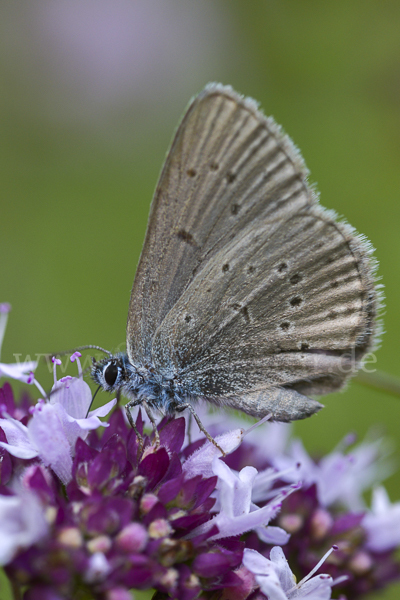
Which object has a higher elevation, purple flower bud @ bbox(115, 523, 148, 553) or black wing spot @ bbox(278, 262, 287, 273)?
black wing spot @ bbox(278, 262, 287, 273)

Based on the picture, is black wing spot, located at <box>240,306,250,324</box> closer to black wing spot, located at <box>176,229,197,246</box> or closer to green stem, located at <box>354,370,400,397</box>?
black wing spot, located at <box>176,229,197,246</box>

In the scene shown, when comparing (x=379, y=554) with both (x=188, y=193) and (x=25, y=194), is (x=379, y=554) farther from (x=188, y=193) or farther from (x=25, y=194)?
(x=25, y=194)

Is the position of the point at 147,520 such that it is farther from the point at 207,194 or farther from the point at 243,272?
the point at 207,194

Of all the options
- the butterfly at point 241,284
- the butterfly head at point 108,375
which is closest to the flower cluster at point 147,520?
the butterfly head at point 108,375

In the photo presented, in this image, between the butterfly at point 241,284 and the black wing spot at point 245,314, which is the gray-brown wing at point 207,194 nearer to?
the butterfly at point 241,284

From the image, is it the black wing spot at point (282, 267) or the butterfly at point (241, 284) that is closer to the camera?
the butterfly at point (241, 284)

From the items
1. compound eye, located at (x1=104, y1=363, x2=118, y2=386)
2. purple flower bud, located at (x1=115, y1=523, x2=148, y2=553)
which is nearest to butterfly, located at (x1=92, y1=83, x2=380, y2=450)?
compound eye, located at (x1=104, y1=363, x2=118, y2=386)

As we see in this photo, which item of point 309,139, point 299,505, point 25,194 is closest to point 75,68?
point 25,194
